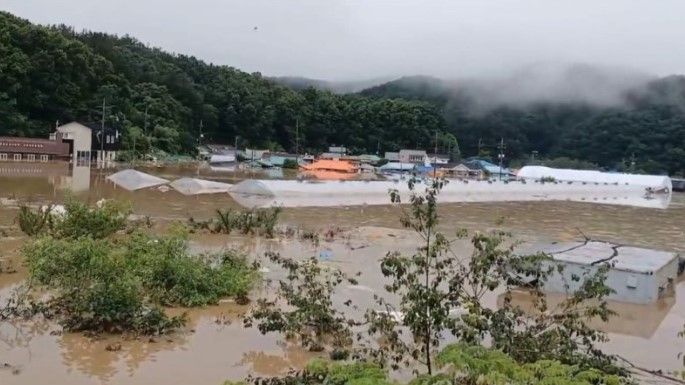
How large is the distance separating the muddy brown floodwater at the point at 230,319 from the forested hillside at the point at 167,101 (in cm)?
2952

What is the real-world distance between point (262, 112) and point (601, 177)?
44.9 meters

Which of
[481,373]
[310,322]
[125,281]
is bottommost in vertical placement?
[310,322]

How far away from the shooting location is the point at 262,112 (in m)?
92.9

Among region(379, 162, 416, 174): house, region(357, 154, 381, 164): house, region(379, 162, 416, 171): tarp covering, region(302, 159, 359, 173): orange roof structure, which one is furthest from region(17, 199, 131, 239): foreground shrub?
region(357, 154, 381, 164): house

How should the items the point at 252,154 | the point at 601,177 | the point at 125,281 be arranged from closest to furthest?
1. the point at 125,281
2. the point at 601,177
3. the point at 252,154

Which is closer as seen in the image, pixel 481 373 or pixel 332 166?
pixel 481 373

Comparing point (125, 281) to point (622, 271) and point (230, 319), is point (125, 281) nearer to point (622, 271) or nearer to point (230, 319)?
point (230, 319)

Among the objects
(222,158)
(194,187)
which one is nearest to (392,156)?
(222,158)

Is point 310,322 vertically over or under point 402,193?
under

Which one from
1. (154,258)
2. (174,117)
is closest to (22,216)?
(154,258)

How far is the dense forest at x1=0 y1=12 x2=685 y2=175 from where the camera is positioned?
61938 millimetres

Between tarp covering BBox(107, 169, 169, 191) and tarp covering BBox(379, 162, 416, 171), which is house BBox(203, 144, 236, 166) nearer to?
tarp covering BBox(379, 162, 416, 171)

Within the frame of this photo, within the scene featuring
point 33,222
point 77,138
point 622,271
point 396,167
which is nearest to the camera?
point 622,271

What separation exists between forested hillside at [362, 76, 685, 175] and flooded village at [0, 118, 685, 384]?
177 ft
